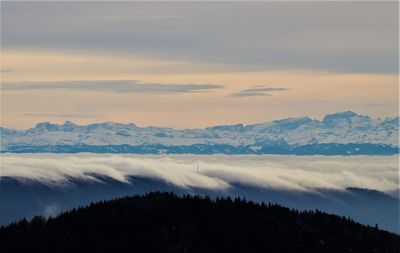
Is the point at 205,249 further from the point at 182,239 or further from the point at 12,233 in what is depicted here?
the point at 12,233

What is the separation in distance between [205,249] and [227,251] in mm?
3799

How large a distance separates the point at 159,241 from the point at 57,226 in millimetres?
15648

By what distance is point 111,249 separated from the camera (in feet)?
639

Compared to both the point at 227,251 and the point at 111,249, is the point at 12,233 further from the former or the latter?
the point at 227,251

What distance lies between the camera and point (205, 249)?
198125mm

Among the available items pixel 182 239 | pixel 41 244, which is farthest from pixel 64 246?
pixel 182 239

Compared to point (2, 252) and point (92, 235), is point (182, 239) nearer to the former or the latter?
point (92, 235)

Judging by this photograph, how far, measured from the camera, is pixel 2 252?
190 metres

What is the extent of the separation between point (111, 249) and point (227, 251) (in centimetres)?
1802

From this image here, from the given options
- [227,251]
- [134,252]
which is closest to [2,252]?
[134,252]

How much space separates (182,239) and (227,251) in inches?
278

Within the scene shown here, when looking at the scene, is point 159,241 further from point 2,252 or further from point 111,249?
point 2,252

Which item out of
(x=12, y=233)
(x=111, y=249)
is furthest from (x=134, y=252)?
(x=12, y=233)

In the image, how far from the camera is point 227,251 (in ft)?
656
